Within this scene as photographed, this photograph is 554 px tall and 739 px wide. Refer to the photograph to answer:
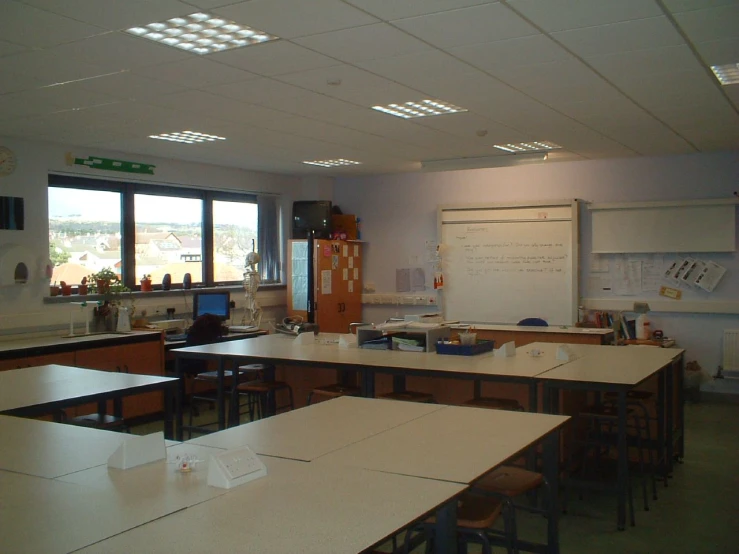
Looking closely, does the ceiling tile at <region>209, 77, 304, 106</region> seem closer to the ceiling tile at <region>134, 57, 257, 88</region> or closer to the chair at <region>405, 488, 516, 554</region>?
the ceiling tile at <region>134, 57, 257, 88</region>

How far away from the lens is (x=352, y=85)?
189 inches

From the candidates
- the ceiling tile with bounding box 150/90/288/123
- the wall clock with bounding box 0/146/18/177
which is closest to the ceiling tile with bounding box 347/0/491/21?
the ceiling tile with bounding box 150/90/288/123

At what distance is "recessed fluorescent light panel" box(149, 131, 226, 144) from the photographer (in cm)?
660

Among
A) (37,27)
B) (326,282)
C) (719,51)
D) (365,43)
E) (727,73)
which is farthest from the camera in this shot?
(326,282)

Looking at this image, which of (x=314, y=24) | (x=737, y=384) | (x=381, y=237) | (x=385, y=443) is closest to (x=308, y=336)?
(x=314, y=24)

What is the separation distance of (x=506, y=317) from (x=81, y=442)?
681 centimetres

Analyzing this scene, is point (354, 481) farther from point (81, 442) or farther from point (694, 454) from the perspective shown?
point (694, 454)

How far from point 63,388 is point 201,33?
6.69 feet

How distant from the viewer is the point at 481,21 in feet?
11.7

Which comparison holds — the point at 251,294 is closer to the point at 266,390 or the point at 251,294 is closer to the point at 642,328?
the point at 266,390

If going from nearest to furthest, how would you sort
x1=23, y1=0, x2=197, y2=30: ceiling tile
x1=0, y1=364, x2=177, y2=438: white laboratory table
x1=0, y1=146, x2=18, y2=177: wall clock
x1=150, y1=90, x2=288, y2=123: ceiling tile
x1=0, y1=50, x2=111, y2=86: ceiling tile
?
x1=23, y1=0, x2=197, y2=30: ceiling tile < x1=0, y1=364, x2=177, y2=438: white laboratory table < x1=0, y1=50, x2=111, y2=86: ceiling tile < x1=150, y1=90, x2=288, y2=123: ceiling tile < x1=0, y1=146, x2=18, y2=177: wall clock

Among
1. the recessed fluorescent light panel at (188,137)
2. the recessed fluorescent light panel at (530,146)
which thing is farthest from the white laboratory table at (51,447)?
the recessed fluorescent light panel at (530,146)

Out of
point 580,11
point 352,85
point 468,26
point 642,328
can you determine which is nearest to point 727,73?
point 580,11

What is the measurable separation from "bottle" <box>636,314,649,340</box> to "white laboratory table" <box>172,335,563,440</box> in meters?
3.43
